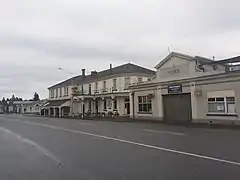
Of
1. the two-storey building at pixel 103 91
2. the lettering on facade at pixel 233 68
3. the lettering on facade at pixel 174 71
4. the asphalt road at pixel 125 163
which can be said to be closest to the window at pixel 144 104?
the lettering on facade at pixel 174 71

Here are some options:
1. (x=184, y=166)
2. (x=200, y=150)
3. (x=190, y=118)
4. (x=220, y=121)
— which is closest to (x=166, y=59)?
(x=190, y=118)

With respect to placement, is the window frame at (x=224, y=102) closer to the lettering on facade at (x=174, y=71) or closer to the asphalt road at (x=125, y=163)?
the lettering on facade at (x=174, y=71)

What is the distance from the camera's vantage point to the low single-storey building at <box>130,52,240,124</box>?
31.2 meters

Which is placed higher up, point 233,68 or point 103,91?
point 103,91

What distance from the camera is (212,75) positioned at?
107ft

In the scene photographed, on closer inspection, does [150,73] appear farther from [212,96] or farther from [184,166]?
[184,166]

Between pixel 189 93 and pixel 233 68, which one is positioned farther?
pixel 189 93

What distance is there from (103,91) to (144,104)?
66.3 feet

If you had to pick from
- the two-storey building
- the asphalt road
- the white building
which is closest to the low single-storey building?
the two-storey building

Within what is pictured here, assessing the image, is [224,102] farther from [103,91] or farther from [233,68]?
[103,91]

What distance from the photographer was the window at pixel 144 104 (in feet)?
139

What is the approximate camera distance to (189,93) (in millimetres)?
36094

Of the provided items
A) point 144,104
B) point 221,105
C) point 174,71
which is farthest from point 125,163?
point 144,104

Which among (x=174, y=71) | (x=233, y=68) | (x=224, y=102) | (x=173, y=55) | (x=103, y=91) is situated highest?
(x=173, y=55)
